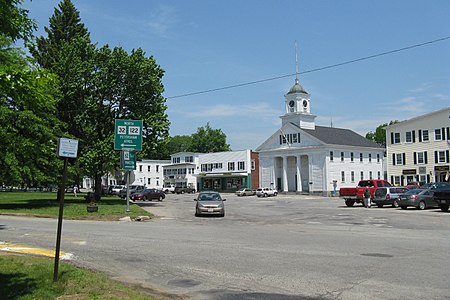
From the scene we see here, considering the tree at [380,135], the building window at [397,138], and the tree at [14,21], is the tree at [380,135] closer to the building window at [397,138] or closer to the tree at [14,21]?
Result: the building window at [397,138]

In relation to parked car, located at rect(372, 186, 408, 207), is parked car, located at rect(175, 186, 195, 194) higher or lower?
higher

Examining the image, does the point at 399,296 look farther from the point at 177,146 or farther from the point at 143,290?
the point at 177,146

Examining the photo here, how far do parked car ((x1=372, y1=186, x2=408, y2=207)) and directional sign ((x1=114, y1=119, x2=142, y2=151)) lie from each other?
19.7m

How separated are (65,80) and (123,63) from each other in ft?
17.1

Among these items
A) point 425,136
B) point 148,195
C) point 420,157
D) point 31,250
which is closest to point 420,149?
point 420,157

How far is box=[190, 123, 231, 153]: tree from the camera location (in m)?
129

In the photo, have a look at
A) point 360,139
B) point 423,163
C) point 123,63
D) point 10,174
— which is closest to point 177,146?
point 360,139

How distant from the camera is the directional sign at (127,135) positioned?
2845cm

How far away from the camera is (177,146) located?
6166 inches

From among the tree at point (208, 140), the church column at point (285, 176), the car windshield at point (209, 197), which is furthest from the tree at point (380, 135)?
the car windshield at point (209, 197)

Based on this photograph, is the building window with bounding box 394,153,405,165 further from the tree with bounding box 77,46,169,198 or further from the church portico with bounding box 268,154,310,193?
the tree with bounding box 77,46,169,198

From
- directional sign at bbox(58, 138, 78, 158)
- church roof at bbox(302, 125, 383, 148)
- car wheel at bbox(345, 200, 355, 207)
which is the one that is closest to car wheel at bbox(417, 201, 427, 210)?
car wheel at bbox(345, 200, 355, 207)

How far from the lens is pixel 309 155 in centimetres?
7344

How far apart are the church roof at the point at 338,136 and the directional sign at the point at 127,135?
158 feet
